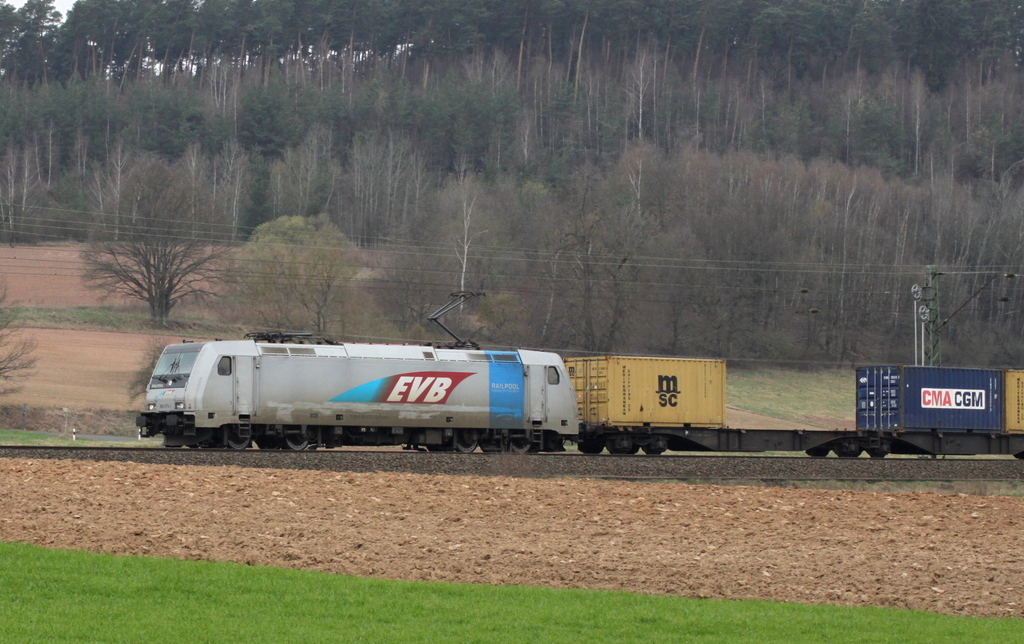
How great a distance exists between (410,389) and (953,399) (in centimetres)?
1694

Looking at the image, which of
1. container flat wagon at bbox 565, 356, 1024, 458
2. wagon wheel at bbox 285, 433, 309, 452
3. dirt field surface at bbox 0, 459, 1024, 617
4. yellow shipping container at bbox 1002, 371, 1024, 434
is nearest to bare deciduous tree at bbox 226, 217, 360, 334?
container flat wagon at bbox 565, 356, 1024, 458

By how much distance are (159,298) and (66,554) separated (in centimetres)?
5374

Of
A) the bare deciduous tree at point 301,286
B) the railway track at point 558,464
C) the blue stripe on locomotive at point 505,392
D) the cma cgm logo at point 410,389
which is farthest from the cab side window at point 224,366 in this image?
the bare deciduous tree at point 301,286

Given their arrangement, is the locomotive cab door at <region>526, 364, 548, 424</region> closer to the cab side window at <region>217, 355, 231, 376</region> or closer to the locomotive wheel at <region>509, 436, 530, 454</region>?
the locomotive wheel at <region>509, 436, 530, 454</region>

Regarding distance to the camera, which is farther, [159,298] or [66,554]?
[159,298]

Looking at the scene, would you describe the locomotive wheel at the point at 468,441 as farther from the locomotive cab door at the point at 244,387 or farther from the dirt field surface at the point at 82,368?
the dirt field surface at the point at 82,368

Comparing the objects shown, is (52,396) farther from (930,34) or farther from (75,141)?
(930,34)

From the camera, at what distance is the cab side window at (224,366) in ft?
88.5

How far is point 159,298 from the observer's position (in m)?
63.8

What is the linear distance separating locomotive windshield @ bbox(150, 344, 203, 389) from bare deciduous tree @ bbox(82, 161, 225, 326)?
34.8 m

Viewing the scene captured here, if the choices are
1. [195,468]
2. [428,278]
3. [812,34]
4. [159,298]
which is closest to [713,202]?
[428,278]

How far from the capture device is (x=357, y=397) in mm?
28438

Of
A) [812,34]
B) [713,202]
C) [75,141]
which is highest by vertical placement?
[812,34]

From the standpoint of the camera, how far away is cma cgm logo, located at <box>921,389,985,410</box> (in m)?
34.5
